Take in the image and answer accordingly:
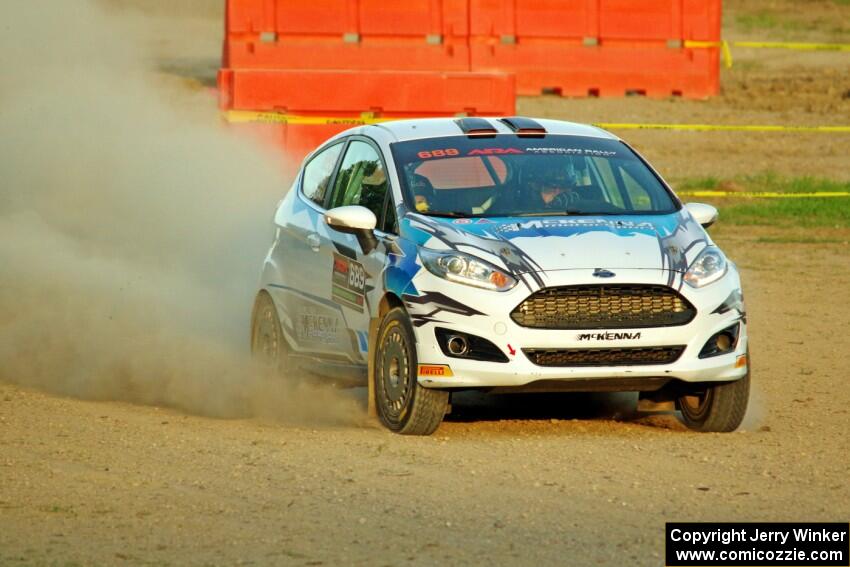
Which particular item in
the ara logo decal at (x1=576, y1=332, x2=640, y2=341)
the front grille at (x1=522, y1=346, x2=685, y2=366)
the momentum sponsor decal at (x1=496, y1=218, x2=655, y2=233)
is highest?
the momentum sponsor decal at (x1=496, y1=218, x2=655, y2=233)

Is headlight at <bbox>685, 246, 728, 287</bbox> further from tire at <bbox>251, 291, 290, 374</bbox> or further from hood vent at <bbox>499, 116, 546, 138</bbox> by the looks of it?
tire at <bbox>251, 291, 290, 374</bbox>

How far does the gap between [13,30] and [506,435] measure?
1175 centimetres

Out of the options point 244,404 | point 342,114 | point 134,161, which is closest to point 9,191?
point 134,161

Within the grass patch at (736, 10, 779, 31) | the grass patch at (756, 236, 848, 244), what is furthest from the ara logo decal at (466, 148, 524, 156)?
the grass patch at (736, 10, 779, 31)

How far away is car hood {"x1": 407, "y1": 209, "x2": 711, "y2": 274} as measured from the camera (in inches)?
356

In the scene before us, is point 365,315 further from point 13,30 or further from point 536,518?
point 13,30

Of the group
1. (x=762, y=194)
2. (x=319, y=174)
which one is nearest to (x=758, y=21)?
(x=762, y=194)

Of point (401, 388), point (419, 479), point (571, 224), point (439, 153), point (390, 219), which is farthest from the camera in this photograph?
point (439, 153)

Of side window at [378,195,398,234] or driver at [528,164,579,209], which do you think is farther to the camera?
driver at [528,164,579,209]

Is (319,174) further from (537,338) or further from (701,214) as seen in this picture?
(537,338)

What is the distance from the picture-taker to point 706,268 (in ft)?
30.5

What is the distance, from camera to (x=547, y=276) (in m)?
8.92

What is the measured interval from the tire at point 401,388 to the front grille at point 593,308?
2.02 ft

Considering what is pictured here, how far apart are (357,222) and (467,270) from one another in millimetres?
860
